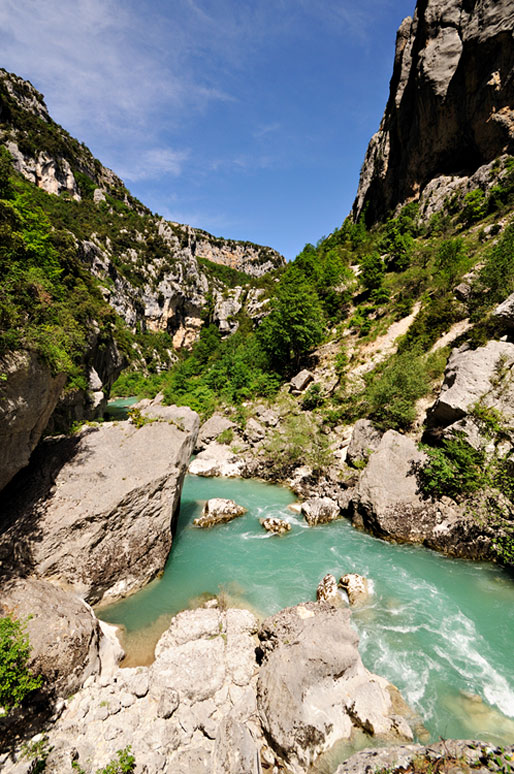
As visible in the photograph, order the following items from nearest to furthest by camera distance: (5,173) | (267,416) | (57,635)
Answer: (57,635) → (5,173) → (267,416)

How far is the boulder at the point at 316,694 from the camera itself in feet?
15.9

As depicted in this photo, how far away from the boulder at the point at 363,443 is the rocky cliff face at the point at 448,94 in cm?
3936

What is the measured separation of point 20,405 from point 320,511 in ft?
39.1

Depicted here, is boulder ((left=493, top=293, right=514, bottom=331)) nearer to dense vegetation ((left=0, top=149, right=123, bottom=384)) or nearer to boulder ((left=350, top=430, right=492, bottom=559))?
boulder ((left=350, top=430, right=492, bottom=559))

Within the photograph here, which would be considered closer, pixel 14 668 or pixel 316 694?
pixel 14 668

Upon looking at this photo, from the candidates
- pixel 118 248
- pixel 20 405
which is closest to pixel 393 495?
pixel 20 405

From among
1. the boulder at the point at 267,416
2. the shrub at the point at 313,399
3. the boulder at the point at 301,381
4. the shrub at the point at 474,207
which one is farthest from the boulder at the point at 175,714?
the shrub at the point at 474,207

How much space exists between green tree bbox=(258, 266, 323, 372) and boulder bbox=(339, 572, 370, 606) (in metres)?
18.1

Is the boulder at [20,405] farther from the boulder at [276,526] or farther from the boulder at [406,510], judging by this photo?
the boulder at [406,510]

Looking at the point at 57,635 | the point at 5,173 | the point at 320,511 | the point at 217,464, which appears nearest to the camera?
the point at 57,635

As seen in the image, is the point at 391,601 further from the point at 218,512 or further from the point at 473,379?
the point at 473,379

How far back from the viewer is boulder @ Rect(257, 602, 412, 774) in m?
4.85

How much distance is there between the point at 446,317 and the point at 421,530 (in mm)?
13545

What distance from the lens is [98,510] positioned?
336 inches
